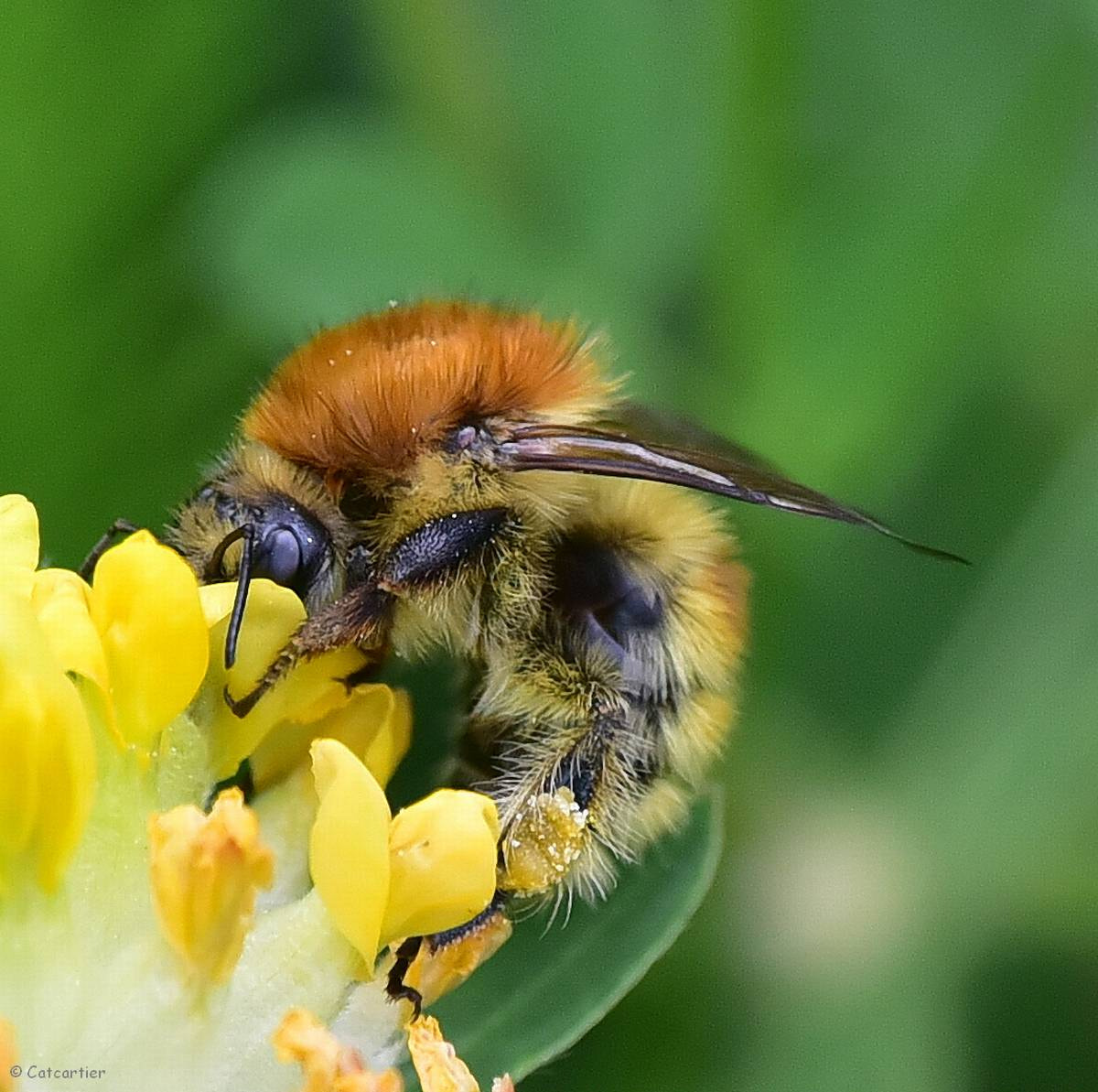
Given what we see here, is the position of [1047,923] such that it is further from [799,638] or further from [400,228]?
[400,228]

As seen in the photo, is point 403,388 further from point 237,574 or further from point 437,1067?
point 437,1067

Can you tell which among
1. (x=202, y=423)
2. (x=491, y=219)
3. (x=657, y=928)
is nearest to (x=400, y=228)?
(x=491, y=219)

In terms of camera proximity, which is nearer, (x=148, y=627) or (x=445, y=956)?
(x=148, y=627)

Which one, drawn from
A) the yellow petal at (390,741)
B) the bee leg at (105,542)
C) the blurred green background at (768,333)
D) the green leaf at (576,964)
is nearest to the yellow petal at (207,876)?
the yellow petal at (390,741)

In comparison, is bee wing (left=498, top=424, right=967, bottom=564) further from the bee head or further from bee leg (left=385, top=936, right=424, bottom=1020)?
bee leg (left=385, top=936, right=424, bottom=1020)

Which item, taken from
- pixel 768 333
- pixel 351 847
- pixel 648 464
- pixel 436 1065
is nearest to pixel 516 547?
pixel 648 464
